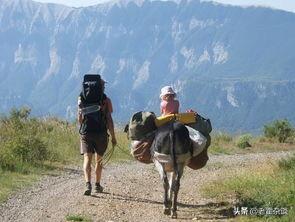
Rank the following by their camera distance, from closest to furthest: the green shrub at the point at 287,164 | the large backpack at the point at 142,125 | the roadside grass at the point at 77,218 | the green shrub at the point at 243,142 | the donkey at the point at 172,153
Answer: the roadside grass at the point at 77,218, the donkey at the point at 172,153, the large backpack at the point at 142,125, the green shrub at the point at 287,164, the green shrub at the point at 243,142

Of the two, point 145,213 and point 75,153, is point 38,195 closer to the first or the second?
point 145,213

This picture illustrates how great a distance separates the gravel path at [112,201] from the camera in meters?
11.2

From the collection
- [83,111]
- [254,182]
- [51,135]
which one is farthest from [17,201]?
[51,135]

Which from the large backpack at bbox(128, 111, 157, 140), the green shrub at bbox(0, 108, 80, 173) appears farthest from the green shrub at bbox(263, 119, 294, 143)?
the large backpack at bbox(128, 111, 157, 140)

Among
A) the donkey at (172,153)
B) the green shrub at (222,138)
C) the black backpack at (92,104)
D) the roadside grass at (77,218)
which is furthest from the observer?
the green shrub at (222,138)

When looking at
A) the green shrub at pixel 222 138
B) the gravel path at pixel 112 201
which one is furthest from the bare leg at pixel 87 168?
the green shrub at pixel 222 138

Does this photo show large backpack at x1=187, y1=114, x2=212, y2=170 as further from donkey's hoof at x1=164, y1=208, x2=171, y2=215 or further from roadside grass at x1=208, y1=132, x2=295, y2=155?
roadside grass at x1=208, y1=132, x2=295, y2=155

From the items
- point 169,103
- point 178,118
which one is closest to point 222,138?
point 169,103

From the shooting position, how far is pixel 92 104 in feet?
41.4

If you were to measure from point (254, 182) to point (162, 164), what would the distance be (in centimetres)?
254

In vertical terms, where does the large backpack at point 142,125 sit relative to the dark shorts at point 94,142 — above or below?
above

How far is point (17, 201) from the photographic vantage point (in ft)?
40.7

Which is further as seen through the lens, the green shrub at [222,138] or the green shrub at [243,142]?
the green shrub at [222,138]

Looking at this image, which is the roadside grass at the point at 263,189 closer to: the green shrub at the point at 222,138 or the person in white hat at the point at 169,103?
the person in white hat at the point at 169,103
